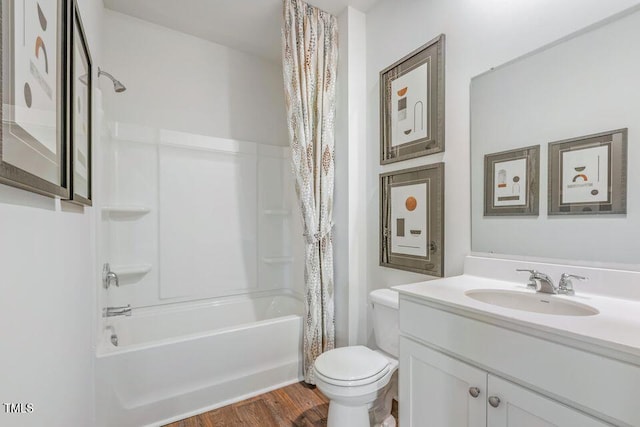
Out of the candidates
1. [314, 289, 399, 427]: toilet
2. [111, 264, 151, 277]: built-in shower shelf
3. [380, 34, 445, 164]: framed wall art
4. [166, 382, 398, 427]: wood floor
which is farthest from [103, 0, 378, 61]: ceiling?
[166, 382, 398, 427]: wood floor

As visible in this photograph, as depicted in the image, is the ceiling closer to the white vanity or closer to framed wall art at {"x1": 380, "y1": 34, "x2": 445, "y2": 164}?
framed wall art at {"x1": 380, "y1": 34, "x2": 445, "y2": 164}

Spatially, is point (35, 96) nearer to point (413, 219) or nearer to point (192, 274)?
point (413, 219)

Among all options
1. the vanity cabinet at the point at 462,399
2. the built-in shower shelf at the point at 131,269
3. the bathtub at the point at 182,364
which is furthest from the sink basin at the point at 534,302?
the built-in shower shelf at the point at 131,269

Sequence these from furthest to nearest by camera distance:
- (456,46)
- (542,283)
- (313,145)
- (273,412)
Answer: (313,145) → (273,412) → (456,46) → (542,283)

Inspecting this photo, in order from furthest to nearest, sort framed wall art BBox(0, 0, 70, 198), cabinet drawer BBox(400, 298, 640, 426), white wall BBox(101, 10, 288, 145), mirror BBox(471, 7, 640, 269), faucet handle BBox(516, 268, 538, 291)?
white wall BBox(101, 10, 288, 145)
faucet handle BBox(516, 268, 538, 291)
mirror BBox(471, 7, 640, 269)
cabinet drawer BBox(400, 298, 640, 426)
framed wall art BBox(0, 0, 70, 198)

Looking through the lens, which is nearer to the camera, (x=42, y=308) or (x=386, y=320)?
(x=42, y=308)

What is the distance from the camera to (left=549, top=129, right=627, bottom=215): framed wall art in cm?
107

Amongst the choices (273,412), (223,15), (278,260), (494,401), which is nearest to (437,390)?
(494,401)

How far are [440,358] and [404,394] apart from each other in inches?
11.5

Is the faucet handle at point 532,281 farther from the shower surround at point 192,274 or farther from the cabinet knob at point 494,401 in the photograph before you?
the shower surround at point 192,274

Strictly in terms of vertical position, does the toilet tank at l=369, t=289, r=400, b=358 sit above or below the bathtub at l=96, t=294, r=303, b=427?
above

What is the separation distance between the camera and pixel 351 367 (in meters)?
1.46

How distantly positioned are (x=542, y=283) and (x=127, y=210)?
2527mm

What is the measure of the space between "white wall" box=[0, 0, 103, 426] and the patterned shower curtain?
1201 mm
